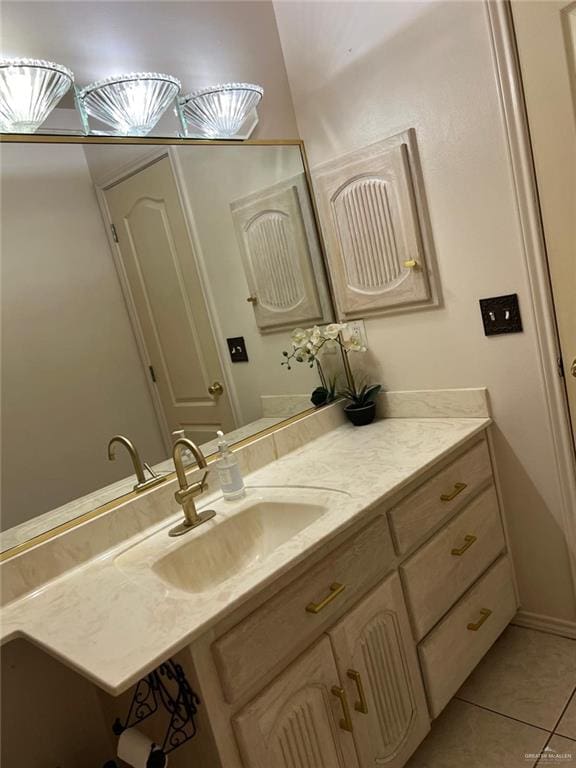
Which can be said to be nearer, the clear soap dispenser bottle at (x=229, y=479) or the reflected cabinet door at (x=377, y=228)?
the clear soap dispenser bottle at (x=229, y=479)

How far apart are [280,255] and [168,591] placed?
1.25m

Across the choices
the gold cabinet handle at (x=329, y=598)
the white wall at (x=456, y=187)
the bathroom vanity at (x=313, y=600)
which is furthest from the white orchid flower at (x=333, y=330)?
the gold cabinet handle at (x=329, y=598)

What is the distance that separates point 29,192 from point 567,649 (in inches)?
80.6

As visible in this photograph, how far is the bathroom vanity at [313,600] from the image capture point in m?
1.07

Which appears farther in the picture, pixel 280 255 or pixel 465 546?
pixel 280 255

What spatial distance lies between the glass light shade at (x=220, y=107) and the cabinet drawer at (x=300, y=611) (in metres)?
1.30

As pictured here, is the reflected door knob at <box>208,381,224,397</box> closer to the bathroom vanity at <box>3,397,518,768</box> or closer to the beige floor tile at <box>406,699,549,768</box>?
the bathroom vanity at <box>3,397,518,768</box>

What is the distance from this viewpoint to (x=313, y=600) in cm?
125

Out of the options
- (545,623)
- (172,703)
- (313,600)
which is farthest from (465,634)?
(172,703)

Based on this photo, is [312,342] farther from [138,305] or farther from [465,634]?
[465,634]

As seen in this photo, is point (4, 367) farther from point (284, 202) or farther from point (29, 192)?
point (284, 202)

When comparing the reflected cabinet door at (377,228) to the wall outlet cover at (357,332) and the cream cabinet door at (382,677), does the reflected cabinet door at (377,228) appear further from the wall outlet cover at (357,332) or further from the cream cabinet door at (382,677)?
the cream cabinet door at (382,677)

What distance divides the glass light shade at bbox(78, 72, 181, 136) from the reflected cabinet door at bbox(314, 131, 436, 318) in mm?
627

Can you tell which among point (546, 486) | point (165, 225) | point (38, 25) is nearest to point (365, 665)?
point (546, 486)
